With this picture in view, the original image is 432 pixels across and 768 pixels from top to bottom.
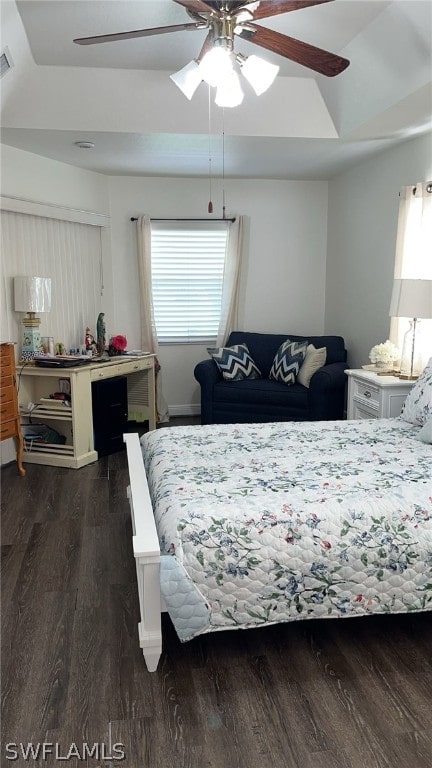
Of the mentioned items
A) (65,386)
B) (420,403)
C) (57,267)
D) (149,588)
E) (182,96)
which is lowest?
(149,588)

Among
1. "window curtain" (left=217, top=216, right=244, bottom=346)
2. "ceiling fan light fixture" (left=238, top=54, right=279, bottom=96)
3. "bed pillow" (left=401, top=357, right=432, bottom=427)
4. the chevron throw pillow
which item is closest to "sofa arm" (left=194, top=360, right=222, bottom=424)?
the chevron throw pillow

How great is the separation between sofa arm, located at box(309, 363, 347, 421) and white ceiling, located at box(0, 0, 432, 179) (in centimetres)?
182

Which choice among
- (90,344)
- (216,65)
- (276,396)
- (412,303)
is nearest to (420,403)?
(412,303)

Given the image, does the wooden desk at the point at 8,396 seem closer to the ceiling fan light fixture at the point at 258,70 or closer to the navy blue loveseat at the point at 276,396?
the navy blue loveseat at the point at 276,396

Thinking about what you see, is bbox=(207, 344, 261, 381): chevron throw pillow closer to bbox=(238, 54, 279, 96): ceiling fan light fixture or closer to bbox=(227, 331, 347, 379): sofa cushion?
bbox=(227, 331, 347, 379): sofa cushion

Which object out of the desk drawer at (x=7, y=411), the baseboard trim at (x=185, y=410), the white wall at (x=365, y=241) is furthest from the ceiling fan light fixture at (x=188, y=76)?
the baseboard trim at (x=185, y=410)

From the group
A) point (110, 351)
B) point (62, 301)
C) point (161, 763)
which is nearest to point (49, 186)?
point (62, 301)

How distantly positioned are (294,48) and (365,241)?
3154 mm

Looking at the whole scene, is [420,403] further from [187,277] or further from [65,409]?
[187,277]

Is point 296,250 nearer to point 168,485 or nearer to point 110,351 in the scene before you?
point 110,351

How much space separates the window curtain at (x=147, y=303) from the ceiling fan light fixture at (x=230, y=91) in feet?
11.3

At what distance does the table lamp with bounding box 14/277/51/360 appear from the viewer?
14.7 ft

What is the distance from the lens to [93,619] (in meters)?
2.52

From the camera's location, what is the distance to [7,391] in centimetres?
415
